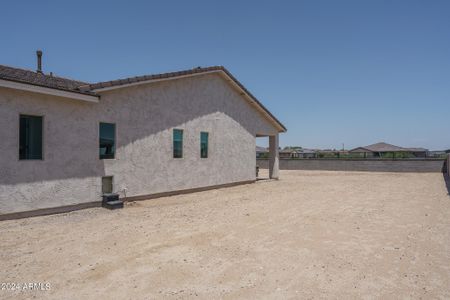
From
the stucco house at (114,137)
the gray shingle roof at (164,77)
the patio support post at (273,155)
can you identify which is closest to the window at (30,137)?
the stucco house at (114,137)

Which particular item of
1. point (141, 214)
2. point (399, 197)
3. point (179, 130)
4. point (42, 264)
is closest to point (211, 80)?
point (179, 130)

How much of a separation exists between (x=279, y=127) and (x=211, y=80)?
24.8ft

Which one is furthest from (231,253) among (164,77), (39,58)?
(39,58)

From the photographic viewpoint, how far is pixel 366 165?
102ft

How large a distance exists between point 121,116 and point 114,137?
0.86 metres

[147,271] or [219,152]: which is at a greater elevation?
[219,152]

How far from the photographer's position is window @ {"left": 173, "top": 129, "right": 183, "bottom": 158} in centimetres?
1341

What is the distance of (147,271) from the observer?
4.89 meters

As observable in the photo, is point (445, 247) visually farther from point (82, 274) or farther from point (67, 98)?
point (67, 98)

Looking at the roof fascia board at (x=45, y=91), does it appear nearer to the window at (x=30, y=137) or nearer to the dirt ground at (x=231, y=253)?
the window at (x=30, y=137)

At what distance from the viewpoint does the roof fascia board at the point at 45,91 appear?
7865mm

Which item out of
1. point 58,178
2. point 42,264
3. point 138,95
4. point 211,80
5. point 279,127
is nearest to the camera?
point 42,264

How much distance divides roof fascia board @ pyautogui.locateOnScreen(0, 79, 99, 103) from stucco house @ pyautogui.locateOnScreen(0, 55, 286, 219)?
0.08 ft

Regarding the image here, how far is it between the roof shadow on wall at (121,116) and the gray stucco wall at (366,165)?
20.8 meters
